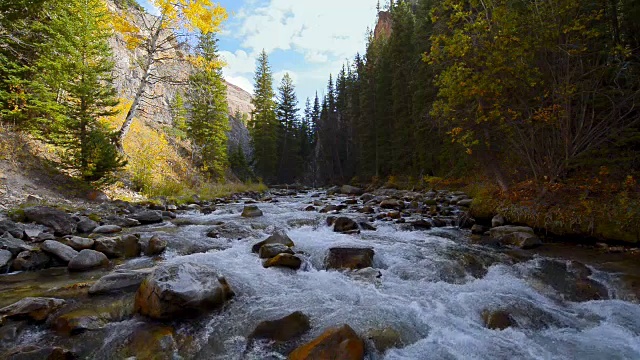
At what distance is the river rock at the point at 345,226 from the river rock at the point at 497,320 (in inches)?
219

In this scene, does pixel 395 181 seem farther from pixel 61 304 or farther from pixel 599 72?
pixel 61 304

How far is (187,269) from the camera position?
4699mm

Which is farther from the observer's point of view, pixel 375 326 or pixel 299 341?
pixel 375 326

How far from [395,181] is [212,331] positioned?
86.4 feet

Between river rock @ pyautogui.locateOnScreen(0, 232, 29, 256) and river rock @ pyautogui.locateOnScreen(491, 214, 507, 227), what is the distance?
38.6 ft

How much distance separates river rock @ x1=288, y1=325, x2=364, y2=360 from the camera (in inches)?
129

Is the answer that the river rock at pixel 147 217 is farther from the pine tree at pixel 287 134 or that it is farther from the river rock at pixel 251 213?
the pine tree at pixel 287 134

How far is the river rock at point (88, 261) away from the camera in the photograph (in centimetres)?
583

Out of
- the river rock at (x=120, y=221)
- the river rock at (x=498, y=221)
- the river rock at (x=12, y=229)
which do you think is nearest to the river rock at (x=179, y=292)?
the river rock at (x=12, y=229)

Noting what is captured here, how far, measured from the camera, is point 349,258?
6555 millimetres

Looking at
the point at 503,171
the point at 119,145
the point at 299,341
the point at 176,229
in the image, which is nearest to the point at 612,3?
the point at 503,171

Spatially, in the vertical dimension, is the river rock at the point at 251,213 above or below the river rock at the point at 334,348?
above

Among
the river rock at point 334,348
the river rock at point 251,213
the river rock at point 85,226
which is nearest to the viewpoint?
the river rock at point 334,348

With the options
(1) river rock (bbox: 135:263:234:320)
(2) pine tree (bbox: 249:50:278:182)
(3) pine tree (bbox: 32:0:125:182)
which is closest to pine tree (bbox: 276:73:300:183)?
(2) pine tree (bbox: 249:50:278:182)
